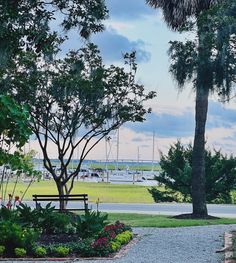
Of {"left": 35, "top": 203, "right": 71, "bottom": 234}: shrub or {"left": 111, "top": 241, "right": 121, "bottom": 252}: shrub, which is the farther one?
{"left": 35, "top": 203, "right": 71, "bottom": 234}: shrub

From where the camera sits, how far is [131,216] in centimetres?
2278

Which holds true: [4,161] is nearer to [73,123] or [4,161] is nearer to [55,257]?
[55,257]

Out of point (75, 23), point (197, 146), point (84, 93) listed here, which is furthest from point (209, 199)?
point (75, 23)

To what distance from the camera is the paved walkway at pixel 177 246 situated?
11375 mm

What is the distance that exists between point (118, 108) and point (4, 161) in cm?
1398

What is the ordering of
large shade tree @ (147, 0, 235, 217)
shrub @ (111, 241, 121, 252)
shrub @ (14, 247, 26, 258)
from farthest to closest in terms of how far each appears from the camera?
large shade tree @ (147, 0, 235, 217)
shrub @ (111, 241, 121, 252)
shrub @ (14, 247, 26, 258)

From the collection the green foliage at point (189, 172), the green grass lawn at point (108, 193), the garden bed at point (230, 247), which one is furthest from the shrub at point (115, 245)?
the green grass lawn at point (108, 193)

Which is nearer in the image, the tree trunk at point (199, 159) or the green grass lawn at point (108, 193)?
the tree trunk at point (199, 159)

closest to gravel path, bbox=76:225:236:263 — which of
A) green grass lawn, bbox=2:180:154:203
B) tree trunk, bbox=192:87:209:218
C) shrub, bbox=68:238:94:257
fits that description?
shrub, bbox=68:238:94:257

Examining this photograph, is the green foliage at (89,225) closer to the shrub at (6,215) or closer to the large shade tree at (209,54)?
the shrub at (6,215)

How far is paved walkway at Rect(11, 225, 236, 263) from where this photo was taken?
11375mm

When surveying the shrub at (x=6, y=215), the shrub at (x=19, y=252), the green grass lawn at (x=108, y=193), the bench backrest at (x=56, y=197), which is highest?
the green grass lawn at (x=108, y=193)

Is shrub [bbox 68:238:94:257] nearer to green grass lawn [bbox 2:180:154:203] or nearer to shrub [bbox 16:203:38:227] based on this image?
shrub [bbox 16:203:38:227]

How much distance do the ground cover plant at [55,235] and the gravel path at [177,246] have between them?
0.53m
